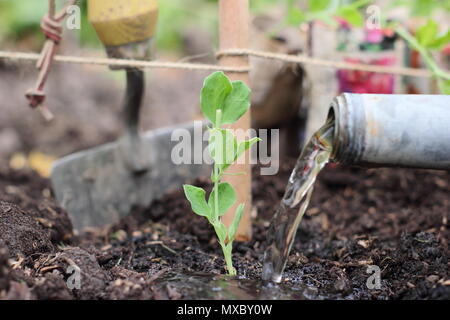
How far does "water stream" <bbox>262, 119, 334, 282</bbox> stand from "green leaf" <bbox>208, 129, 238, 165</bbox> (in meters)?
0.15

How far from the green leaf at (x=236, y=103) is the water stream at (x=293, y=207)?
0.16 meters

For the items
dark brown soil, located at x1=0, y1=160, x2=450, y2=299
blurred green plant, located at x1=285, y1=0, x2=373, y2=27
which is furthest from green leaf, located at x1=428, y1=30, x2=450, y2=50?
dark brown soil, located at x1=0, y1=160, x2=450, y2=299

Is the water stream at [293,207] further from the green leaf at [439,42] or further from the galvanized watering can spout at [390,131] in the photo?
the green leaf at [439,42]

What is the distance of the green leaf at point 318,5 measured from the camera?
5.85 feet

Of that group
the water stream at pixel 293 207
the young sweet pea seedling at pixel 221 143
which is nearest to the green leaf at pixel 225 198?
the young sweet pea seedling at pixel 221 143

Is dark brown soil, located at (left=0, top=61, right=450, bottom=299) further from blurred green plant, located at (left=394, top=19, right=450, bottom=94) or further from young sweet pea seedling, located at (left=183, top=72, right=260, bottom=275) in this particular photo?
blurred green plant, located at (left=394, top=19, right=450, bottom=94)

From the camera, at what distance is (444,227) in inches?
57.6

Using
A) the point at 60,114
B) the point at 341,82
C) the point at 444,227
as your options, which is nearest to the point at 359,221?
the point at 444,227

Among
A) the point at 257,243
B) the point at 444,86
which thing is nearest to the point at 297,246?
the point at 257,243

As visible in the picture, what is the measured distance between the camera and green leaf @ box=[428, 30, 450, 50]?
5.34 ft

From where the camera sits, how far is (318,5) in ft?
5.88

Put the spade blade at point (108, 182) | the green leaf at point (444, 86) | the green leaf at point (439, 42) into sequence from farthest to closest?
1. the spade blade at point (108, 182)
2. the green leaf at point (439, 42)
3. the green leaf at point (444, 86)

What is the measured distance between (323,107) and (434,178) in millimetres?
492

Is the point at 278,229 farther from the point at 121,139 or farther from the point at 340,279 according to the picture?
the point at 121,139
